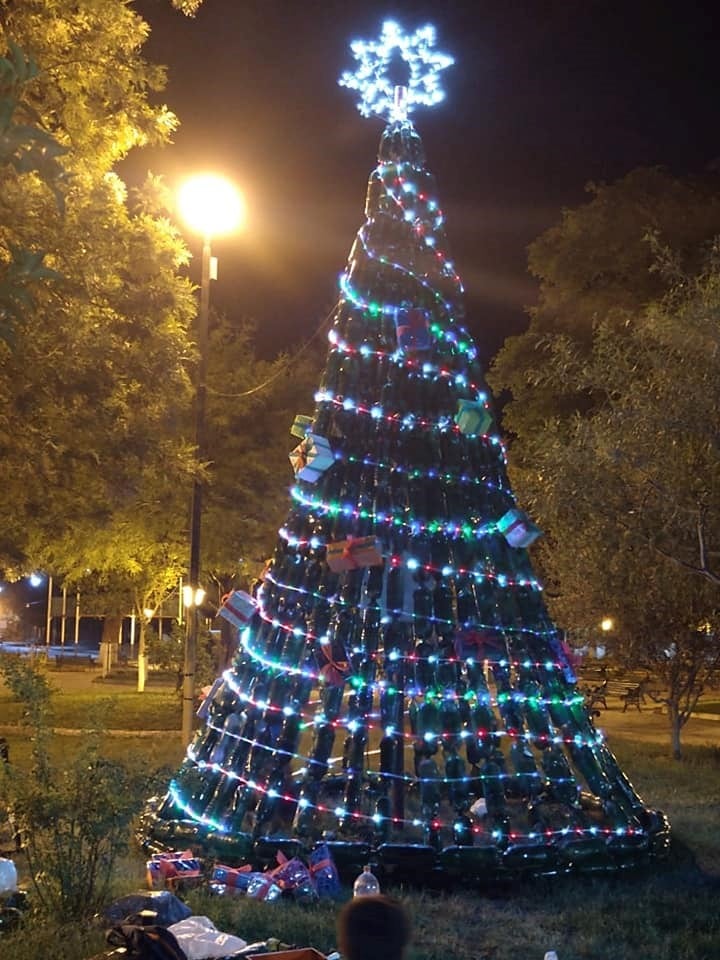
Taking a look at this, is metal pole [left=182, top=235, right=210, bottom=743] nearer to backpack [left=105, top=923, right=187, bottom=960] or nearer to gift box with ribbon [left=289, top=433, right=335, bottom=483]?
gift box with ribbon [left=289, top=433, right=335, bottom=483]

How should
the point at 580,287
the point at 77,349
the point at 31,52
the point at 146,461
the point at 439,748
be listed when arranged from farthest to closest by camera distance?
the point at 580,287 → the point at 146,461 → the point at 77,349 → the point at 31,52 → the point at 439,748

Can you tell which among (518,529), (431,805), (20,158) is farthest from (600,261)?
(20,158)

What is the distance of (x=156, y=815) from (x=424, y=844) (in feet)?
6.83

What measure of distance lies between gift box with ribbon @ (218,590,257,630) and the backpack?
3.52m

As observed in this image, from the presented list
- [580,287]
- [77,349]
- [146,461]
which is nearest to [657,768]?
[146,461]

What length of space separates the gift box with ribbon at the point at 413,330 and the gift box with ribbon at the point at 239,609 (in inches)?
90.3

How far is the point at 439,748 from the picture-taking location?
717 centimetres

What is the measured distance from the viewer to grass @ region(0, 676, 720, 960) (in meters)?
5.55

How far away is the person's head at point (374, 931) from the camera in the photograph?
9.55ft

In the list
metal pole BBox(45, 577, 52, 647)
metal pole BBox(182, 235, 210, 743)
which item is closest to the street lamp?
metal pole BBox(182, 235, 210, 743)

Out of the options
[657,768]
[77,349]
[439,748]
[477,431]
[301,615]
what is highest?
[77,349]

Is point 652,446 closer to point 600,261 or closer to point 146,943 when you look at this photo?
point 146,943

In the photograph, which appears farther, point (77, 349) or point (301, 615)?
point (77, 349)

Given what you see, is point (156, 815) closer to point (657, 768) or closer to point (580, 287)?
point (657, 768)
